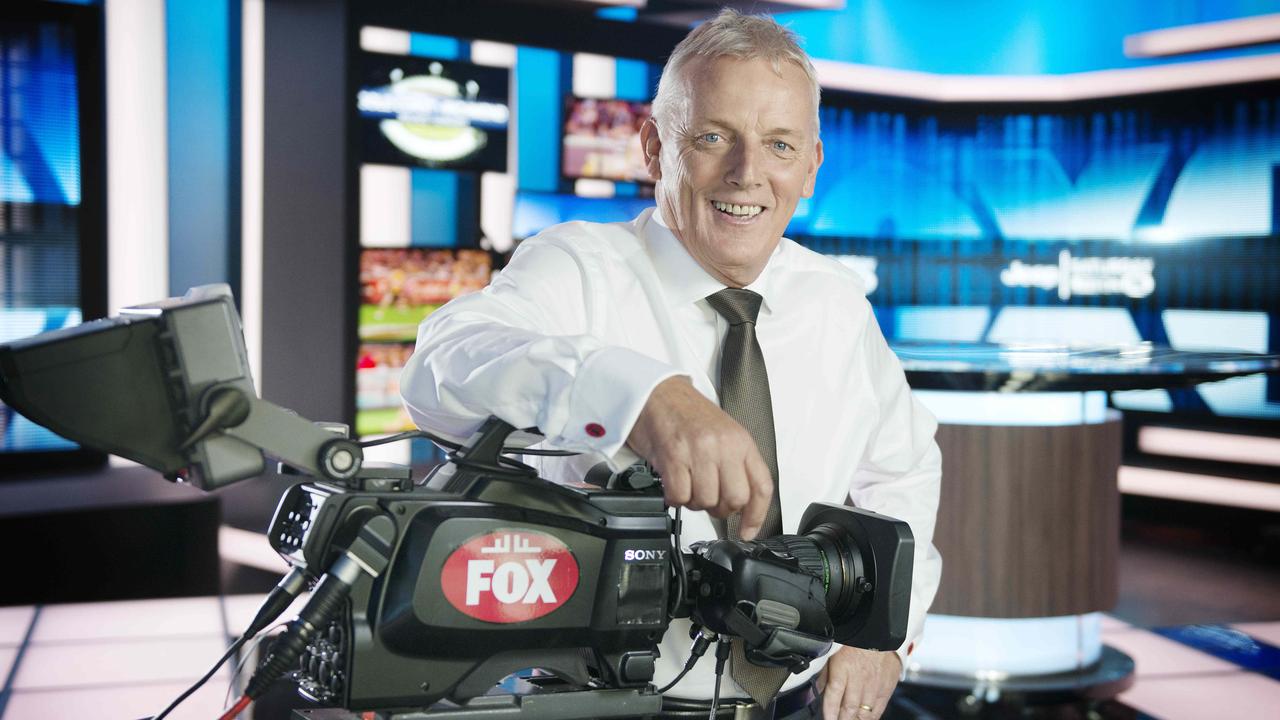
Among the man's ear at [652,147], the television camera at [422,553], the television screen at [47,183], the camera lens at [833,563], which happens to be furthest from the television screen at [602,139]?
the television camera at [422,553]

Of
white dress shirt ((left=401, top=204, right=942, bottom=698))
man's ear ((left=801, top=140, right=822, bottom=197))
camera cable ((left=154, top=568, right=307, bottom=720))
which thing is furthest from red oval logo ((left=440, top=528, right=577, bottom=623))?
man's ear ((left=801, top=140, right=822, bottom=197))

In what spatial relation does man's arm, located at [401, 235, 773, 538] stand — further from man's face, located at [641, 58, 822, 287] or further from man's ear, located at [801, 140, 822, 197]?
man's ear, located at [801, 140, 822, 197]

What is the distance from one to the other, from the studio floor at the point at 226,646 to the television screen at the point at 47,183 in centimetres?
101

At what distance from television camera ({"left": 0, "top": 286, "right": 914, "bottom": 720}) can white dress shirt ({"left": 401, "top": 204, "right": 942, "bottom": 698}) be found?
198 millimetres

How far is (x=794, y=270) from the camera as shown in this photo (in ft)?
4.57

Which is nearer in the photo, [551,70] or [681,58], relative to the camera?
[681,58]

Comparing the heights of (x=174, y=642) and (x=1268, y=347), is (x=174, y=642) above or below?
below

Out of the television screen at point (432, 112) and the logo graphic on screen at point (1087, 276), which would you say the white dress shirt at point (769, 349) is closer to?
the television screen at point (432, 112)

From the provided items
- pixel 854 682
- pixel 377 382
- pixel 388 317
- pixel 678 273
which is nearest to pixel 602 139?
pixel 388 317

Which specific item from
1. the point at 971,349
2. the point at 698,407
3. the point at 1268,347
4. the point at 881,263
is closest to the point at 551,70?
the point at 881,263

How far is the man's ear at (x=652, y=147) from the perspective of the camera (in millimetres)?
1353

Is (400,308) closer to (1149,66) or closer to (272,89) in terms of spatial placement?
(272,89)

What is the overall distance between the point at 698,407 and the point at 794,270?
602 mm

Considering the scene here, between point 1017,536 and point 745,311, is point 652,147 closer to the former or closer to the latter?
point 745,311
